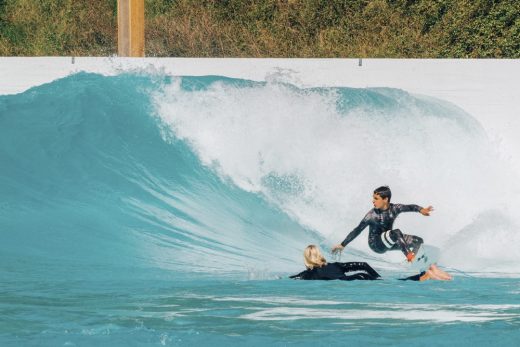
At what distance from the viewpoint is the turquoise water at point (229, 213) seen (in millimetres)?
7164

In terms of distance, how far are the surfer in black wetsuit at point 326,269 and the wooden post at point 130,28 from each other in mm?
5308

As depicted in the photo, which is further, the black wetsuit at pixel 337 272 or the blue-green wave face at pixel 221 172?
the blue-green wave face at pixel 221 172

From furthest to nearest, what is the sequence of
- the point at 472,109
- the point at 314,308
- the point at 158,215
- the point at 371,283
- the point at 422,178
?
the point at 472,109 < the point at 422,178 < the point at 158,215 < the point at 371,283 < the point at 314,308

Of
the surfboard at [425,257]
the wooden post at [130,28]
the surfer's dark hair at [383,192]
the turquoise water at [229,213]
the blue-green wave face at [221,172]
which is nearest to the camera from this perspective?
the turquoise water at [229,213]

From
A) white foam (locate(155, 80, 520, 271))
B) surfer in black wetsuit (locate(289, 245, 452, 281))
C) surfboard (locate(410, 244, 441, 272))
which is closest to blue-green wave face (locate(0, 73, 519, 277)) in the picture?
white foam (locate(155, 80, 520, 271))

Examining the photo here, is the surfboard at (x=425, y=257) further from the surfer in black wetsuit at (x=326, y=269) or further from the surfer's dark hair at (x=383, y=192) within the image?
the surfer in black wetsuit at (x=326, y=269)

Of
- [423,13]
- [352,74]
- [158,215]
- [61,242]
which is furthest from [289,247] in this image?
[423,13]

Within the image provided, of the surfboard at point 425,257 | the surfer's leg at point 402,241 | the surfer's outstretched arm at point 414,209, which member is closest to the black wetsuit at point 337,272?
the surfer's outstretched arm at point 414,209

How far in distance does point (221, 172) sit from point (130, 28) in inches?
96.0

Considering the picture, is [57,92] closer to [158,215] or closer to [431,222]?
[158,215]

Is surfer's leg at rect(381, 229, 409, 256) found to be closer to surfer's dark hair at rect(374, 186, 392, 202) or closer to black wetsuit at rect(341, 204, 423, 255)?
black wetsuit at rect(341, 204, 423, 255)

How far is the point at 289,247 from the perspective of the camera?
10312 mm

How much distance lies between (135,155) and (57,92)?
148cm

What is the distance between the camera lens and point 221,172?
1144cm
